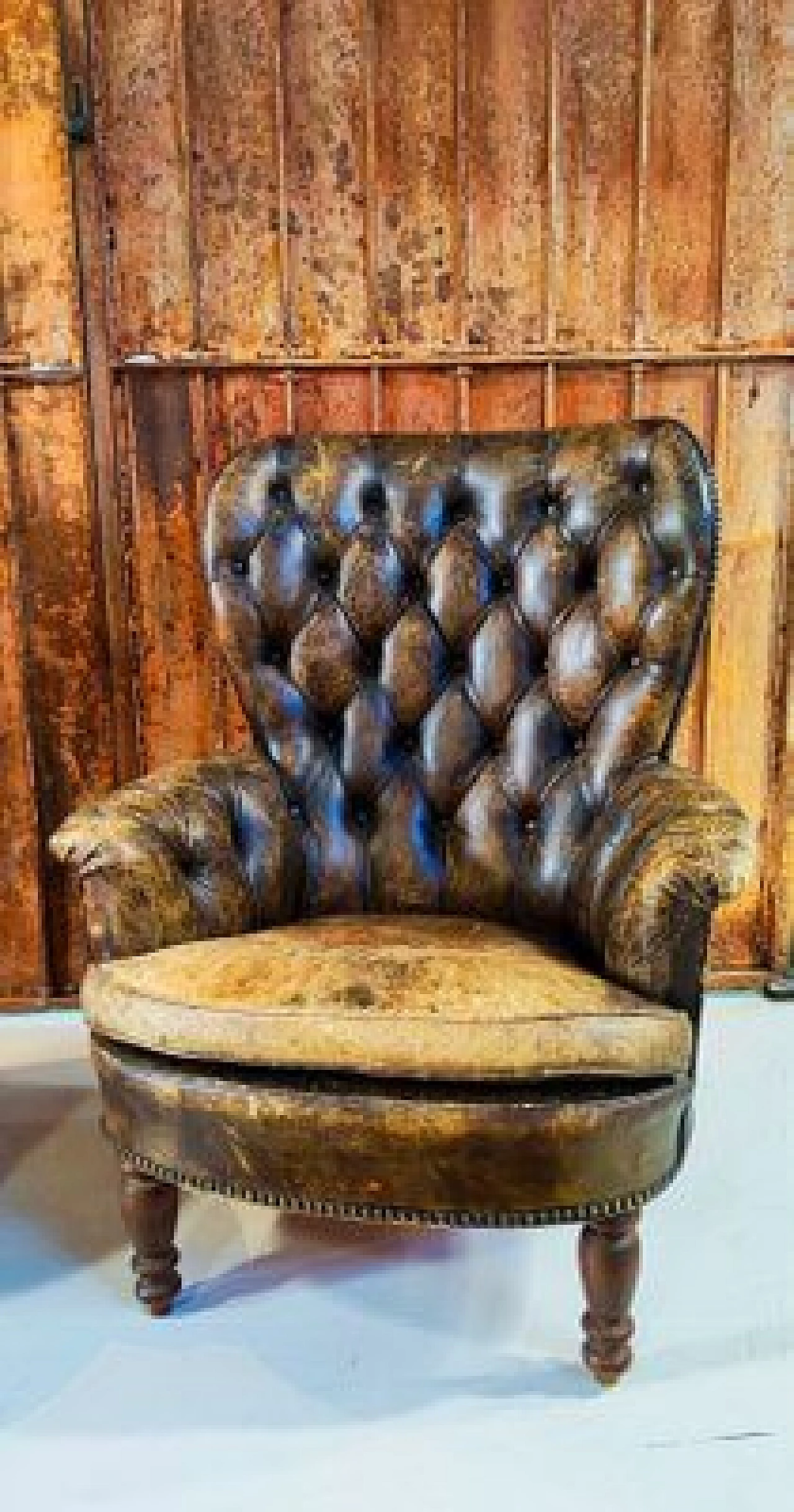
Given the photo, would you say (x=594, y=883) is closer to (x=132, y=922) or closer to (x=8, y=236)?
(x=132, y=922)

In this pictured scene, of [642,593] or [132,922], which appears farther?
[642,593]

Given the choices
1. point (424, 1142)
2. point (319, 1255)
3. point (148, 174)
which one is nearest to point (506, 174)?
point (148, 174)

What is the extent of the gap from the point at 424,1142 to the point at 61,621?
4.71ft

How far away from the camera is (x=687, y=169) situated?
219 cm

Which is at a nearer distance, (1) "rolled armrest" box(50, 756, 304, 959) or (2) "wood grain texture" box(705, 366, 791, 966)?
(1) "rolled armrest" box(50, 756, 304, 959)

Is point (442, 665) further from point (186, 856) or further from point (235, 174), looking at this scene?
point (235, 174)

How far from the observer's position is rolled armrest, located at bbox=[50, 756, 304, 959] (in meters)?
1.42

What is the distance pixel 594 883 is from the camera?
1503mm

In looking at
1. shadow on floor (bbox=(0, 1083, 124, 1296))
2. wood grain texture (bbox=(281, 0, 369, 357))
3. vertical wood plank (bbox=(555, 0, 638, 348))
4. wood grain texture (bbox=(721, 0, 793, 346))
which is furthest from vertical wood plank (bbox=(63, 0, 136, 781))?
wood grain texture (bbox=(721, 0, 793, 346))

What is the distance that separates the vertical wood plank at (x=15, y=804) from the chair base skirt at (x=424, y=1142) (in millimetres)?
1161

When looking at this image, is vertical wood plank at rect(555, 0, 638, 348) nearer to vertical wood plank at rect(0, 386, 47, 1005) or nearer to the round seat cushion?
vertical wood plank at rect(0, 386, 47, 1005)

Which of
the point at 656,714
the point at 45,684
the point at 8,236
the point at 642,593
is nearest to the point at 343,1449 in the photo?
the point at 656,714

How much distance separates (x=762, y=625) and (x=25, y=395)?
1.49 m

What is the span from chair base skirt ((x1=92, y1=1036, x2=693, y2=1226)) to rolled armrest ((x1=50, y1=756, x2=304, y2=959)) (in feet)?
0.66
